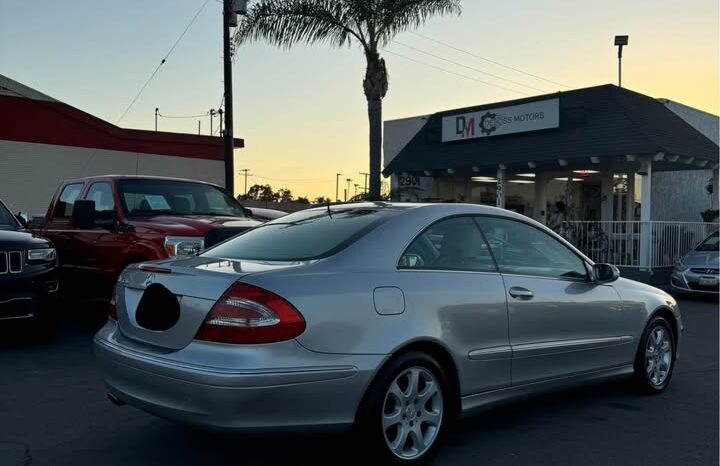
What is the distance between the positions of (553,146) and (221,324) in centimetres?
1599

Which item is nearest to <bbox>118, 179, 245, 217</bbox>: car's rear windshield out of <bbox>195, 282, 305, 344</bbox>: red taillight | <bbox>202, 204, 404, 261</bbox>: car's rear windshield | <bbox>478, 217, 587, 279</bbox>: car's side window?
<bbox>202, 204, 404, 261</bbox>: car's rear windshield

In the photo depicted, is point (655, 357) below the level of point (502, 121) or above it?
below

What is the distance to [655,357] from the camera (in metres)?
5.83

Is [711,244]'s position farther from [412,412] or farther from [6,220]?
[6,220]

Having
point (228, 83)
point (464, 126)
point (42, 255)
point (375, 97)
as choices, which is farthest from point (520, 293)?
point (464, 126)

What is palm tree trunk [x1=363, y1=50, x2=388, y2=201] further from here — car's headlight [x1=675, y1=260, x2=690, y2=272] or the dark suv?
the dark suv

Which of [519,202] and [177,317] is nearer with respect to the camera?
[177,317]

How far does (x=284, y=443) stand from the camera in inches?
172

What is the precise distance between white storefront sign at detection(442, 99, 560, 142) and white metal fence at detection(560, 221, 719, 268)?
10.9 feet

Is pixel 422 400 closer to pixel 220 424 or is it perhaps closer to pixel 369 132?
pixel 220 424

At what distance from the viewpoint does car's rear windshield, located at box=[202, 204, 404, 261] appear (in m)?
4.11

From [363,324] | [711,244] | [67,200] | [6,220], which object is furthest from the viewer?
[711,244]

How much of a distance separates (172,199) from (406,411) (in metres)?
5.48

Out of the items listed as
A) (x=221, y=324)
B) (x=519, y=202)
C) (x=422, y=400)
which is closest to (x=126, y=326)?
(x=221, y=324)
